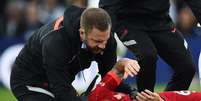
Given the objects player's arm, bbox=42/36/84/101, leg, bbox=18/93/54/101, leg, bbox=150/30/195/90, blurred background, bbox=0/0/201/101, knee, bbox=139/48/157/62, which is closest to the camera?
player's arm, bbox=42/36/84/101

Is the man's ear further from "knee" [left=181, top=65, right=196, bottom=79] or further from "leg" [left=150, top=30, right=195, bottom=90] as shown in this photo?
"knee" [left=181, top=65, right=196, bottom=79]

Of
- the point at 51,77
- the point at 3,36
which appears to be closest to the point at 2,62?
the point at 3,36

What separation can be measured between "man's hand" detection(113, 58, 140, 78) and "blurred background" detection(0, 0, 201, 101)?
5.98 m

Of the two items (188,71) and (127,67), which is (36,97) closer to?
(127,67)

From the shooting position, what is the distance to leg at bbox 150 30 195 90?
26.2ft

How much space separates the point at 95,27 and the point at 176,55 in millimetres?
1633

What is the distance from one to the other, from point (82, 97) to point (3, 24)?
24.3ft

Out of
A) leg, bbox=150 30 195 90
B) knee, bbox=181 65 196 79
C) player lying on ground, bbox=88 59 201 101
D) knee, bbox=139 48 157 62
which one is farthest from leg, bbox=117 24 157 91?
player lying on ground, bbox=88 59 201 101

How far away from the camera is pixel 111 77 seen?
23.3ft

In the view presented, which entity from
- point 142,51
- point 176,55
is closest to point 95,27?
point 142,51

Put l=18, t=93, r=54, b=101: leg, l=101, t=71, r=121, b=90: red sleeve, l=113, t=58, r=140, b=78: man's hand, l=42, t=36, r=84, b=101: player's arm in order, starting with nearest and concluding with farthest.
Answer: l=113, t=58, r=140, b=78: man's hand, l=42, t=36, r=84, b=101: player's arm, l=101, t=71, r=121, b=90: red sleeve, l=18, t=93, r=54, b=101: leg

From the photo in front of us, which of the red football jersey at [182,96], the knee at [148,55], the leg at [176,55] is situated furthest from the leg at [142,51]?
the red football jersey at [182,96]

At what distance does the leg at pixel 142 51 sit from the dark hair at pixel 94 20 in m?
1.20

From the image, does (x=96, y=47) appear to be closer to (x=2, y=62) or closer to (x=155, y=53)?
(x=155, y=53)
